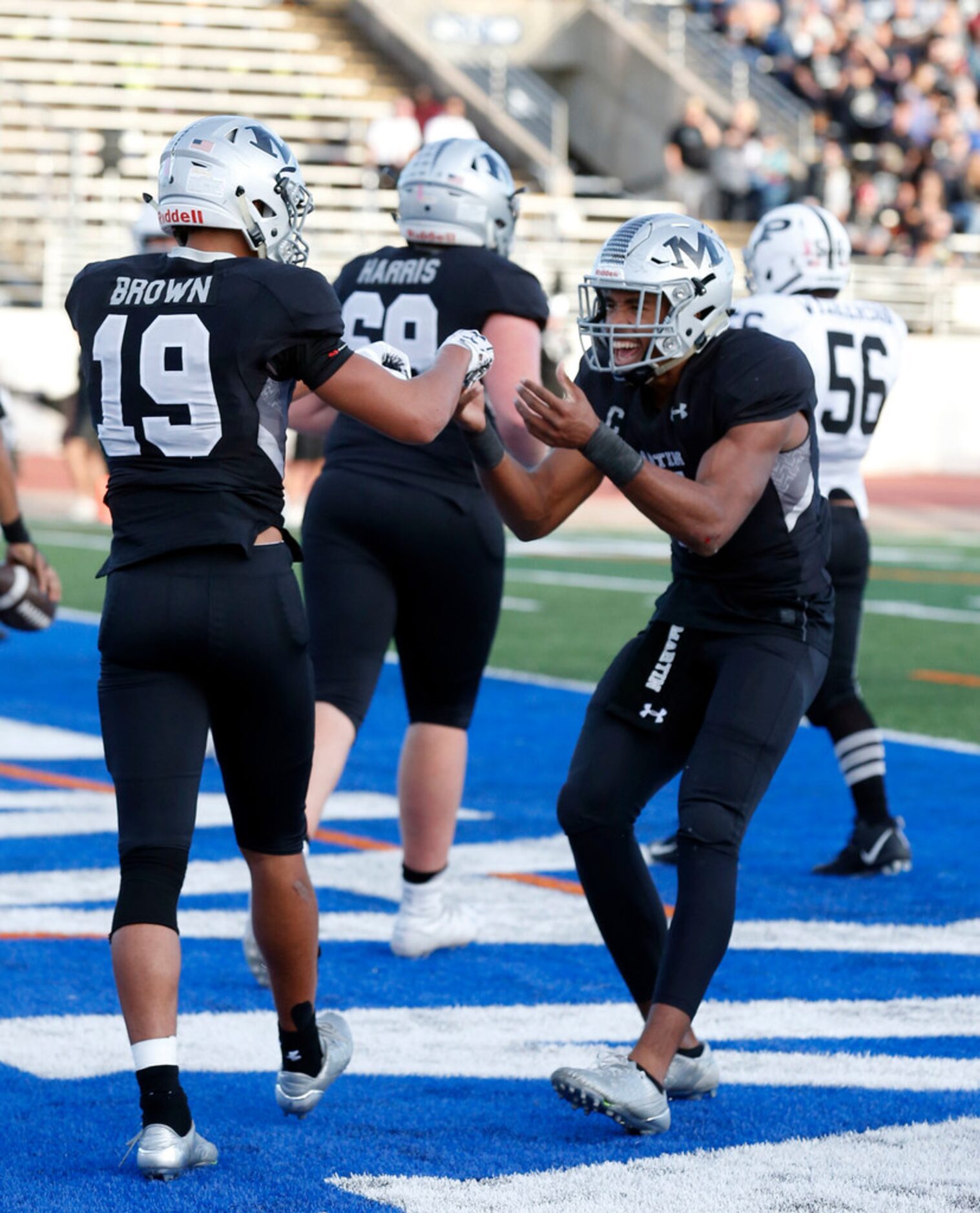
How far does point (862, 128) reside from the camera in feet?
86.0

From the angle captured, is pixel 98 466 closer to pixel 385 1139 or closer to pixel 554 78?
pixel 385 1139

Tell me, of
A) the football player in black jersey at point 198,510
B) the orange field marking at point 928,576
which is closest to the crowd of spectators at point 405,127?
the orange field marking at point 928,576

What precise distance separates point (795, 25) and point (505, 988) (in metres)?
24.5

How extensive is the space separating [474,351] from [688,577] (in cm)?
68

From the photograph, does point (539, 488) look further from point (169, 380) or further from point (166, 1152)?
point (166, 1152)

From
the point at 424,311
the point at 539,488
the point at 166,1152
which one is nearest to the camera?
the point at 166,1152

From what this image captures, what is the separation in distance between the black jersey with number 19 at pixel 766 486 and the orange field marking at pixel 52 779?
140 inches

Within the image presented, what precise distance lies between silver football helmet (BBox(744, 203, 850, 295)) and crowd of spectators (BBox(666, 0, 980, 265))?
18.0 meters

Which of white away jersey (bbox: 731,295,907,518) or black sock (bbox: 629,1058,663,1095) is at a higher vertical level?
white away jersey (bbox: 731,295,907,518)

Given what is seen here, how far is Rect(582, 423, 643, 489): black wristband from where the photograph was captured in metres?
3.96

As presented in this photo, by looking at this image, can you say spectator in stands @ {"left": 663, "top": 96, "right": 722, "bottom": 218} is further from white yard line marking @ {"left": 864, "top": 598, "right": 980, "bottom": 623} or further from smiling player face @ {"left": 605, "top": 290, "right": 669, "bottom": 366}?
smiling player face @ {"left": 605, "top": 290, "right": 669, "bottom": 366}

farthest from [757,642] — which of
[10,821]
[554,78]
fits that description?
[554,78]

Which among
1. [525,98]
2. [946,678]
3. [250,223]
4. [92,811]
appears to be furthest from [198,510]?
[525,98]

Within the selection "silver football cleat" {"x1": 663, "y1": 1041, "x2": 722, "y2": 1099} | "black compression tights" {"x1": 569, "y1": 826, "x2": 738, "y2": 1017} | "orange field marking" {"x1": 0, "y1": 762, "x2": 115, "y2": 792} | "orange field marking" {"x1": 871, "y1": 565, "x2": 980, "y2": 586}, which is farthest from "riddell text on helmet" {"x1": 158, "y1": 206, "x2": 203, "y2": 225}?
"orange field marking" {"x1": 871, "y1": 565, "x2": 980, "y2": 586}
